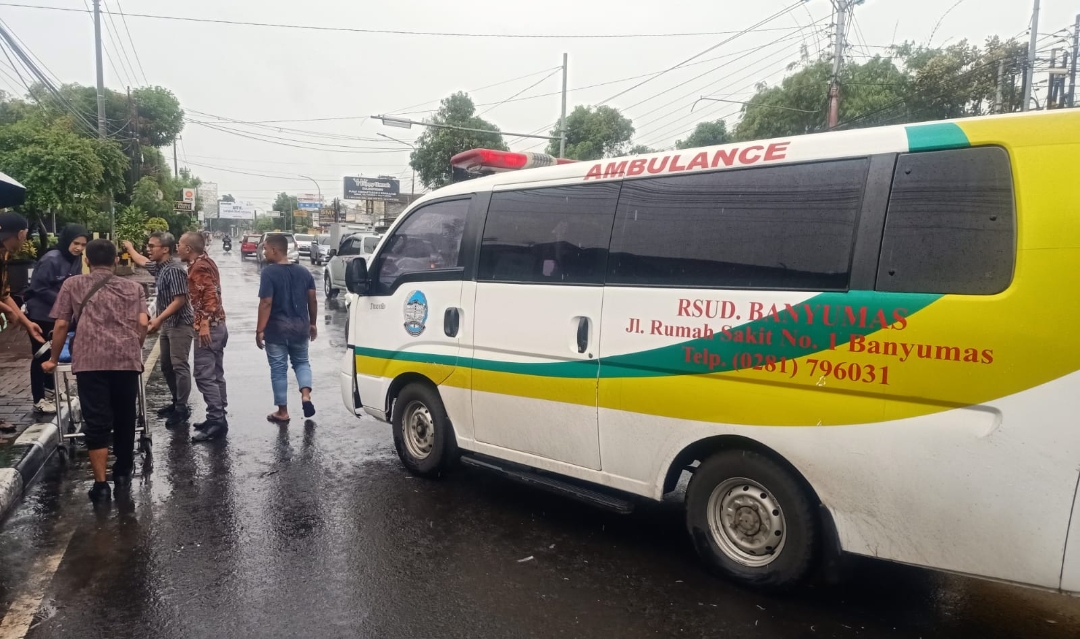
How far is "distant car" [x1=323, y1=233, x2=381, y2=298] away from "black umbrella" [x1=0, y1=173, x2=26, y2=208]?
11115 millimetres

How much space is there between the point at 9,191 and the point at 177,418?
3190 millimetres

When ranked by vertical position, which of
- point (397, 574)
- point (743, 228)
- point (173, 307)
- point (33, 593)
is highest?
point (743, 228)

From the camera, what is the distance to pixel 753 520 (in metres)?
3.91

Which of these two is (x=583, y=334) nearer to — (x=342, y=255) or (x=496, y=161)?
(x=496, y=161)

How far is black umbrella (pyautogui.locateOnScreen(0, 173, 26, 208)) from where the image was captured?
7.78 metres

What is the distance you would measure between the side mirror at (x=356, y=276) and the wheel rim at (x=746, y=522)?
11.1 ft

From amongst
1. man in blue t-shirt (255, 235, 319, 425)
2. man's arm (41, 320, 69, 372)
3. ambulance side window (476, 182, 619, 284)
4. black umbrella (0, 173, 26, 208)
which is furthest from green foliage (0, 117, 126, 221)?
ambulance side window (476, 182, 619, 284)

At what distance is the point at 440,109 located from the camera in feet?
130

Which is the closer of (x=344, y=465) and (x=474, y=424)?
(x=474, y=424)

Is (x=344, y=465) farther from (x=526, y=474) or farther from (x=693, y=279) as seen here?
(x=693, y=279)

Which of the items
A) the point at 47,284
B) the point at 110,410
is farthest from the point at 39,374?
the point at 110,410

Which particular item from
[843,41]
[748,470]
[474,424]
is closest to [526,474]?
[474,424]

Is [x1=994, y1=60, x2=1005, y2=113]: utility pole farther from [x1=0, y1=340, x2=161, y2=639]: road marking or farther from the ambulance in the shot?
[x1=0, y1=340, x2=161, y2=639]: road marking

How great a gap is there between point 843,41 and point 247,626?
22.1 meters
